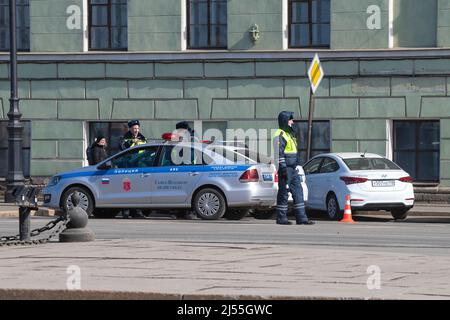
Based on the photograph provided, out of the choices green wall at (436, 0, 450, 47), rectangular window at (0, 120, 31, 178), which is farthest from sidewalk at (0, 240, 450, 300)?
rectangular window at (0, 120, 31, 178)

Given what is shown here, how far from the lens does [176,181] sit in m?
24.5

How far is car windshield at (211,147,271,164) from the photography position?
955 inches

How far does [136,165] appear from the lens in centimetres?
2489

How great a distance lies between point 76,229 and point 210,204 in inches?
328

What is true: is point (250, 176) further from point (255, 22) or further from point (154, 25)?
point (154, 25)

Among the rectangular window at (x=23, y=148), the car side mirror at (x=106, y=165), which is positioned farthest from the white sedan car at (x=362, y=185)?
the rectangular window at (x=23, y=148)

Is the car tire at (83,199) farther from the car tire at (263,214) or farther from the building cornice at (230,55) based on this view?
the building cornice at (230,55)

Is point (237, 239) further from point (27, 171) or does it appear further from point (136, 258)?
point (27, 171)

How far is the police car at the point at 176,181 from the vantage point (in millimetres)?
24016

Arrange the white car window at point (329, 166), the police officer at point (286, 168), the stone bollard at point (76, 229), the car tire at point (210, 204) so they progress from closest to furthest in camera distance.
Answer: the stone bollard at point (76, 229) → the police officer at point (286, 168) → the car tire at point (210, 204) → the white car window at point (329, 166)

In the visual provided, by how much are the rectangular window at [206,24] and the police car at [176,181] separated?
8146 mm

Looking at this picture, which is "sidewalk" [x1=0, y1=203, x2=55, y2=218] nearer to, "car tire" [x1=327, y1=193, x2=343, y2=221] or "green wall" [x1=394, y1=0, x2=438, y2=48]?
"car tire" [x1=327, y1=193, x2=343, y2=221]

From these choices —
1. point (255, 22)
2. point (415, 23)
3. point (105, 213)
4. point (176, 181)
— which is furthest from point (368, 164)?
point (255, 22)

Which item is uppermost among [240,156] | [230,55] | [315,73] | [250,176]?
[230,55]
